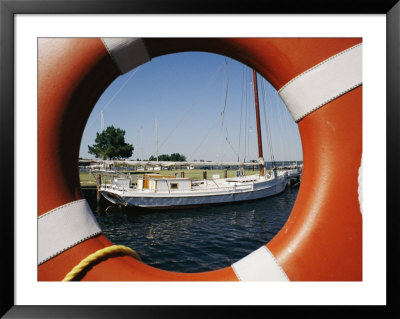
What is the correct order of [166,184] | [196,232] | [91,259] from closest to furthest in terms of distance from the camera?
[91,259], [196,232], [166,184]

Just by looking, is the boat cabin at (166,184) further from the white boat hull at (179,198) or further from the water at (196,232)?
the water at (196,232)

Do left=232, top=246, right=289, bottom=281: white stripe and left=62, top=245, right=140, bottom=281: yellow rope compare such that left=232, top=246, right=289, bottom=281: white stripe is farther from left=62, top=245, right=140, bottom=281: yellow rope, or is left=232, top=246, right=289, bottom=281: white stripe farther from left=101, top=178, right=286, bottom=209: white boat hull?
left=101, top=178, right=286, bottom=209: white boat hull

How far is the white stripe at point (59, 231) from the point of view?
3.56 feet

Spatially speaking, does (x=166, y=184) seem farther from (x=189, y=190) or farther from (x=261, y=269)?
(x=261, y=269)

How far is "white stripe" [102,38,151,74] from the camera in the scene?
111cm

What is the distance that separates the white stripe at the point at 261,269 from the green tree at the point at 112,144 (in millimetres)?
29555

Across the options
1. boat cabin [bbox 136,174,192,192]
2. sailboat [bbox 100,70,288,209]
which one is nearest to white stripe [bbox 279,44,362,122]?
sailboat [bbox 100,70,288,209]

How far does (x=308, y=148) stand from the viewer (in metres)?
1.15

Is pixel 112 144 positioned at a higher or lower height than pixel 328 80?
higher

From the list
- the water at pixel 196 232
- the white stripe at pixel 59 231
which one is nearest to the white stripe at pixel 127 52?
the white stripe at pixel 59 231

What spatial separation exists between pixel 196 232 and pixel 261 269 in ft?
16.8

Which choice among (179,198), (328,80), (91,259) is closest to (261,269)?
(91,259)

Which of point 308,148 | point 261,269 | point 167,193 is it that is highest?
point 308,148

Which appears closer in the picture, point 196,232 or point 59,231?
point 59,231
